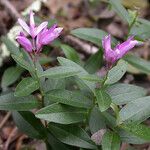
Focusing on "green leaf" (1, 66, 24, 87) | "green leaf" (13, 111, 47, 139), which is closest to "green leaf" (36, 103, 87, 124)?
"green leaf" (13, 111, 47, 139)

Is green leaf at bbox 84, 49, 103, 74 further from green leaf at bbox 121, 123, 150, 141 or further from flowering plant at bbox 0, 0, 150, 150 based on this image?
green leaf at bbox 121, 123, 150, 141

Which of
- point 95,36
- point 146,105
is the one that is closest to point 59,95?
point 146,105

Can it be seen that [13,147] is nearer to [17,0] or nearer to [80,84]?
[80,84]

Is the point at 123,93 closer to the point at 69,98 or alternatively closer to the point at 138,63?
the point at 69,98

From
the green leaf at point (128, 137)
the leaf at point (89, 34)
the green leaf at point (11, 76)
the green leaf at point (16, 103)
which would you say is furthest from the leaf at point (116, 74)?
the green leaf at point (11, 76)

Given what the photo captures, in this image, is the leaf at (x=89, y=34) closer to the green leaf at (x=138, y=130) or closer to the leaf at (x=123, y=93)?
the leaf at (x=123, y=93)

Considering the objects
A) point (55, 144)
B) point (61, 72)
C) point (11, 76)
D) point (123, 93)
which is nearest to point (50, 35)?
point (61, 72)
